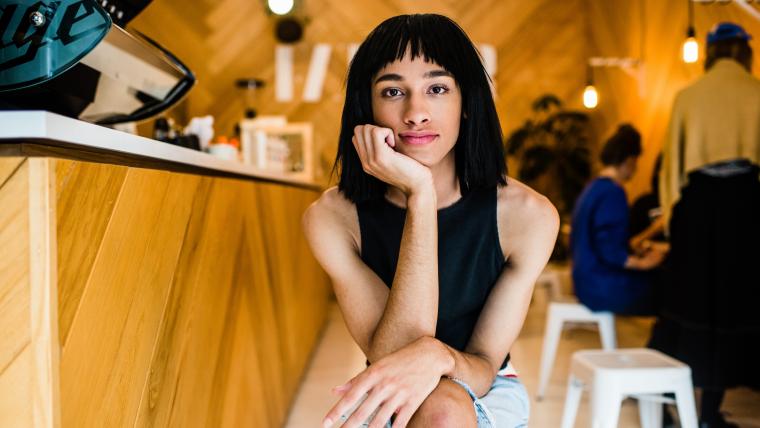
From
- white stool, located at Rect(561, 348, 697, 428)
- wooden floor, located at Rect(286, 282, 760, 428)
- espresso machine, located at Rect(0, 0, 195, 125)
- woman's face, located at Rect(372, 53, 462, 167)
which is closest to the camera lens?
espresso machine, located at Rect(0, 0, 195, 125)

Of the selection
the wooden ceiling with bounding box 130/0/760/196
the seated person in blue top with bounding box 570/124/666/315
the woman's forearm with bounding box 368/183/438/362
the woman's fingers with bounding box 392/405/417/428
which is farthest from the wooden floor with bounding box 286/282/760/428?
the wooden ceiling with bounding box 130/0/760/196

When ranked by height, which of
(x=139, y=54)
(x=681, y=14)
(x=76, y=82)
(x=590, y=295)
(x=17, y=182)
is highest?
(x=681, y=14)

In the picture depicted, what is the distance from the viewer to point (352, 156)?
57.9 inches

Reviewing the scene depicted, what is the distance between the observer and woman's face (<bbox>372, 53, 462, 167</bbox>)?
4.25ft

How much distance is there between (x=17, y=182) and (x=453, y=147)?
979 mm

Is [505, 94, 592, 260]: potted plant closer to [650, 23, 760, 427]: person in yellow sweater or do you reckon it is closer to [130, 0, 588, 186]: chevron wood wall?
[130, 0, 588, 186]: chevron wood wall

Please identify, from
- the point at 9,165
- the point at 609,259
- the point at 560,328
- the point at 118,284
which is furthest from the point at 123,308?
the point at 609,259

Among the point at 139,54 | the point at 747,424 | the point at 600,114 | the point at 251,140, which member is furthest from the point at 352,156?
the point at 600,114

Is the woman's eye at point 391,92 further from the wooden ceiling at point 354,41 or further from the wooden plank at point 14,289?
the wooden ceiling at point 354,41

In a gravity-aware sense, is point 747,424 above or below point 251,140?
below

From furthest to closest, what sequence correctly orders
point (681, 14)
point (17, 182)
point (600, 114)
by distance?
point (600, 114)
point (681, 14)
point (17, 182)

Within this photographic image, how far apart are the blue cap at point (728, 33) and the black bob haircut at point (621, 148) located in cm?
74

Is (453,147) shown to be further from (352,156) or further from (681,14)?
(681,14)

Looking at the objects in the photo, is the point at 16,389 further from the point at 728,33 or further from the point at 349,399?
the point at 728,33
